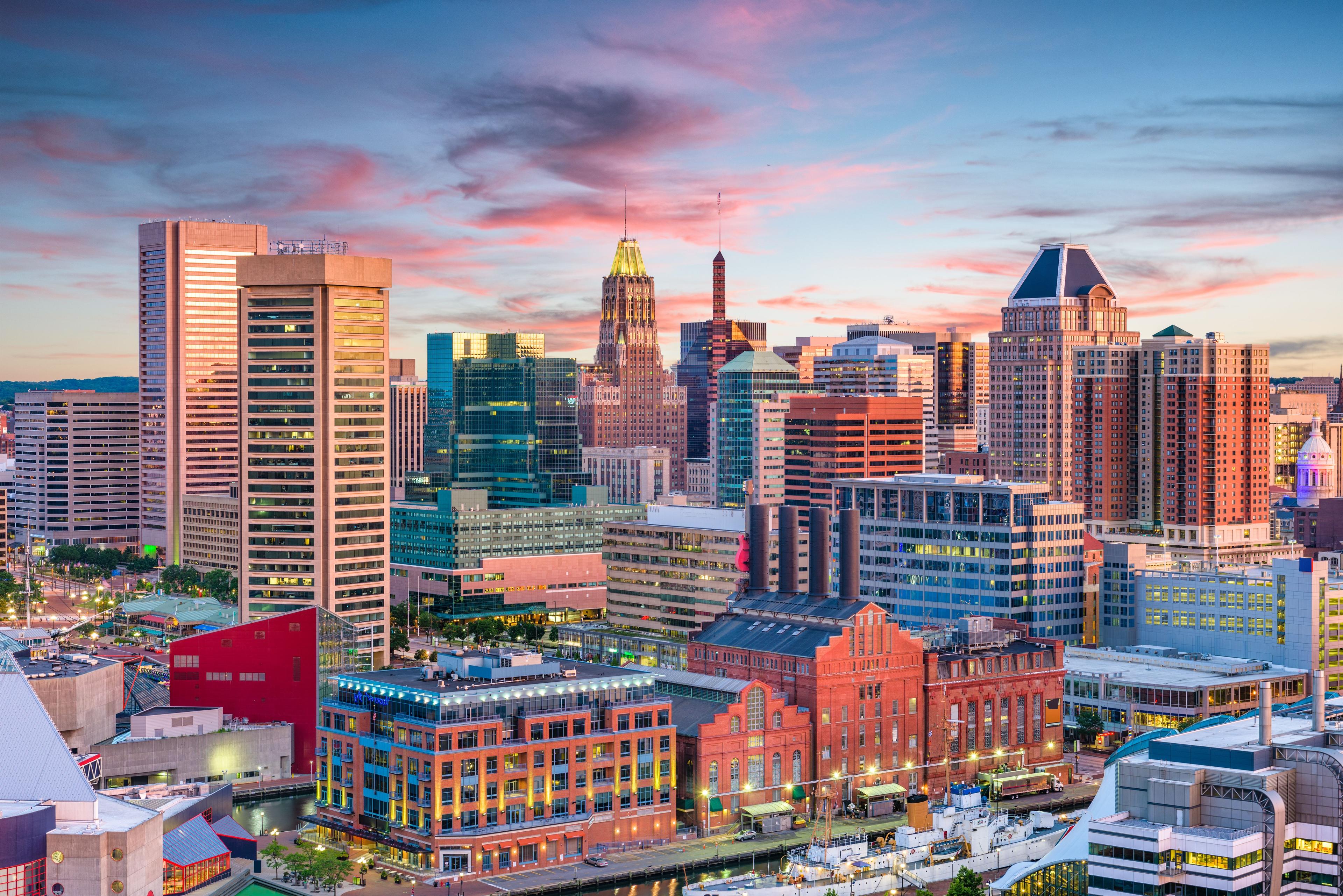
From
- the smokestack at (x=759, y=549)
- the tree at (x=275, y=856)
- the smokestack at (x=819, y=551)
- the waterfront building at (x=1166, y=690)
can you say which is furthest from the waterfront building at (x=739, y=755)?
the waterfront building at (x=1166, y=690)

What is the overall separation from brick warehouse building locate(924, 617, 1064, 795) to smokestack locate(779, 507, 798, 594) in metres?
15.8

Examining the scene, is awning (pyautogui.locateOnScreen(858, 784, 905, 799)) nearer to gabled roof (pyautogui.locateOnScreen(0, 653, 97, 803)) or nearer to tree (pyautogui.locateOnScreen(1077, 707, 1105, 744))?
tree (pyautogui.locateOnScreen(1077, 707, 1105, 744))

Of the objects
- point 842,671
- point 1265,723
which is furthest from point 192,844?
point 1265,723

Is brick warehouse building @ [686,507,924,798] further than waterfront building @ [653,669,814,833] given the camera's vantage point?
Yes

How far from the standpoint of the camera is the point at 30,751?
103 metres

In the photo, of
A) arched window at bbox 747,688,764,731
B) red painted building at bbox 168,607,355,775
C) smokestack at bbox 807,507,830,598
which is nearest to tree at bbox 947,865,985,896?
arched window at bbox 747,688,764,731

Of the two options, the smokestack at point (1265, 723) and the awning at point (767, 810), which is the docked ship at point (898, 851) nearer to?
the awning at point (767, 810)

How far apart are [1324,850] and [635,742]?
54.6 m

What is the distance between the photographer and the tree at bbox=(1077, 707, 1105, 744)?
579 ft

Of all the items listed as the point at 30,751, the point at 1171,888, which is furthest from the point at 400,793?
the point at 1171,888

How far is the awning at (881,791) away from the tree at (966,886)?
95.3 feet

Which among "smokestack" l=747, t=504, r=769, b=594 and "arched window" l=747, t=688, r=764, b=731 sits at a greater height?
"smokestack" l=747, t=504, r=769, b=594

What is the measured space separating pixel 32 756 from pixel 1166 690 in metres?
113

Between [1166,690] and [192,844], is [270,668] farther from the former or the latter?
[1166,690]
